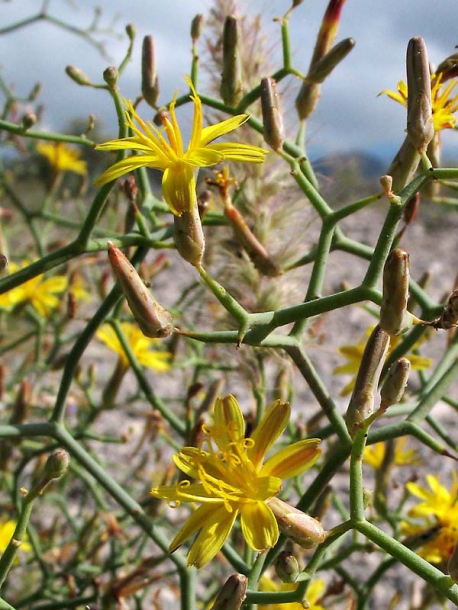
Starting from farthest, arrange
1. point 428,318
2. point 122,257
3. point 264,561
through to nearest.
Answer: point 428,318 → point 264,561 → point 122,257

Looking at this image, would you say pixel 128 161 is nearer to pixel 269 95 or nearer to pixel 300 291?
pixel 269 95

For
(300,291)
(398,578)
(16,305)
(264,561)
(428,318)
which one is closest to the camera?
(264,561)

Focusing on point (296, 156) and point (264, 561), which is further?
point (296, 156)

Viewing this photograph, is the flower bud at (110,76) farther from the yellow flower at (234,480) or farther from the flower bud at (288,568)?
the flower bud at (288,568)

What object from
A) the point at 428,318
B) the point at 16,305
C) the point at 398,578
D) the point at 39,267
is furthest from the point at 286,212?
the point at 398,578

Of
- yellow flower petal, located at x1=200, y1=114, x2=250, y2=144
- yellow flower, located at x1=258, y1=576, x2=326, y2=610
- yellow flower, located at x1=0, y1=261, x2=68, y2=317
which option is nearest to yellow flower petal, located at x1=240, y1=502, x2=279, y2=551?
yellow flower, located at x1=258, y1=576, x2=326, y2=610

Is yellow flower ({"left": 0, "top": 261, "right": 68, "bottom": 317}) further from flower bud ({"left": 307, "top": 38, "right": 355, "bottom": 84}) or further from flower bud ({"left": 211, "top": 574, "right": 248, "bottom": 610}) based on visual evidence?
flower bud ({"left": 211, "top": 574, "right": 248, "bottom": 610})
